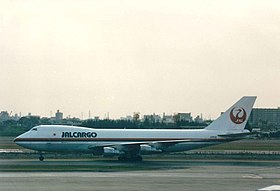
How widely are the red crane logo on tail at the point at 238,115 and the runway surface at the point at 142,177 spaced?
317 inches

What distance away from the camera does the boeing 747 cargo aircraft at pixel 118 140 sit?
208ft

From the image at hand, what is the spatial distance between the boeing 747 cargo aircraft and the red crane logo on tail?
128cm

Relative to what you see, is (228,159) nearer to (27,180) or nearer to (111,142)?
(111,142)

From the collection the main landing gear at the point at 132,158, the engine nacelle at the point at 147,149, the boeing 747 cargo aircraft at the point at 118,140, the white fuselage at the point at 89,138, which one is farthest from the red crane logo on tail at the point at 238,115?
the main landing gear at the point at 132,158

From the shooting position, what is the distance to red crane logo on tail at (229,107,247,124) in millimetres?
66312

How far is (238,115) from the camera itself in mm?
66438

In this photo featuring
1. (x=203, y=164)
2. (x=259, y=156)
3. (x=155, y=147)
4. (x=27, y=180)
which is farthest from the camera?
(x=259, y=156)

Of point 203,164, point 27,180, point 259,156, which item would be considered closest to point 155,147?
point 203,164

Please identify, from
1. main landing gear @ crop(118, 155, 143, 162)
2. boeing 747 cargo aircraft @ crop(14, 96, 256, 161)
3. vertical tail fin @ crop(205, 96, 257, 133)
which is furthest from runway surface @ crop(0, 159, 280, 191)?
vertical tail fin @ crop(205, 96, 257, 133)

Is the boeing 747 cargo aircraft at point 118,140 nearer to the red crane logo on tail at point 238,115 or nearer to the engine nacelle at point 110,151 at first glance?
the engine nacelle at point 110,151

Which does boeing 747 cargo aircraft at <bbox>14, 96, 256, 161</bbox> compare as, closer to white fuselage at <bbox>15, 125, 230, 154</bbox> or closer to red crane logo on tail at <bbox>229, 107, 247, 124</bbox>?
white fuselage at <bbox>15, 125, 230, 154</bbox>

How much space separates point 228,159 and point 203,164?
8739 millimetres

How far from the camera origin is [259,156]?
70812mm

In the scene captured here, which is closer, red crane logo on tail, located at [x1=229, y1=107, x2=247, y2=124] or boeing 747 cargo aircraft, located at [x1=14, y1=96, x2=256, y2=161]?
boeing 747 cargo aircraft, located at [x1=14, y1=96, x2=256, y2=161]
